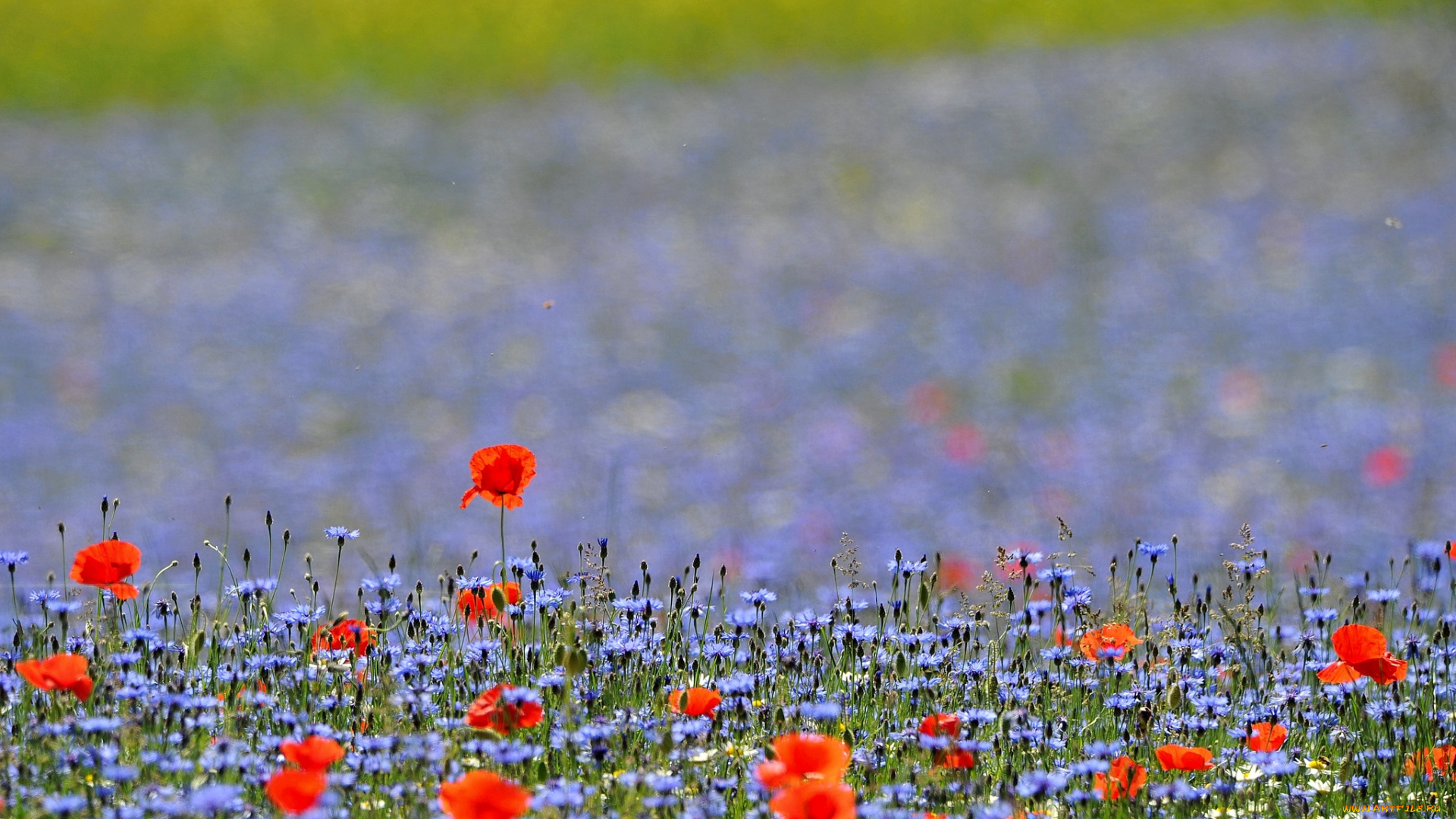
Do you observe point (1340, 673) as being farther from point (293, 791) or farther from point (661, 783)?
point (293, 791)

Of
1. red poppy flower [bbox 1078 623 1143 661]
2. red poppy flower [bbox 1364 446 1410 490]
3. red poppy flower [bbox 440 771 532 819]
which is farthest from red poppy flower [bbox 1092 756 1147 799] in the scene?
red poppy flower [bbox 1364 446 1410 490]

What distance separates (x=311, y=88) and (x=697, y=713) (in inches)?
579

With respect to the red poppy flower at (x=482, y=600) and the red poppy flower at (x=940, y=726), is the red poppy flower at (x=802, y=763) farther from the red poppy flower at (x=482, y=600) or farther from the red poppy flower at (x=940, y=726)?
the red poppy flower at (x=482, y=600)

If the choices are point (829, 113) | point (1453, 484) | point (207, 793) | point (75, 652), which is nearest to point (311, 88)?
point (829, 113)

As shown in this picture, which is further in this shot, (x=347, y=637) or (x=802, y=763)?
(x=347, y=637)

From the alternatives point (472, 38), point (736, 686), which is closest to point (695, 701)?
point (736, 686)

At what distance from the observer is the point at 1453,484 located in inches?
265

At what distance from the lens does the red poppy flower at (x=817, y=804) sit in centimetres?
184

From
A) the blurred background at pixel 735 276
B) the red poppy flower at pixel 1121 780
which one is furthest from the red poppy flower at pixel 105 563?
the red poppy flower at pixel 1121 780

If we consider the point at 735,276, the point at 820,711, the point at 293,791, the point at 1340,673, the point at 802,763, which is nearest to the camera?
the point at 293,791

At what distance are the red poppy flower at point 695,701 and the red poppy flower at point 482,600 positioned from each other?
46 cm

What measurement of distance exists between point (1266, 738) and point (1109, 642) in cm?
33

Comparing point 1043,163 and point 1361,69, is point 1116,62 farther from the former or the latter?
point 1043,163

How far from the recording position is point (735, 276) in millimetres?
10992
